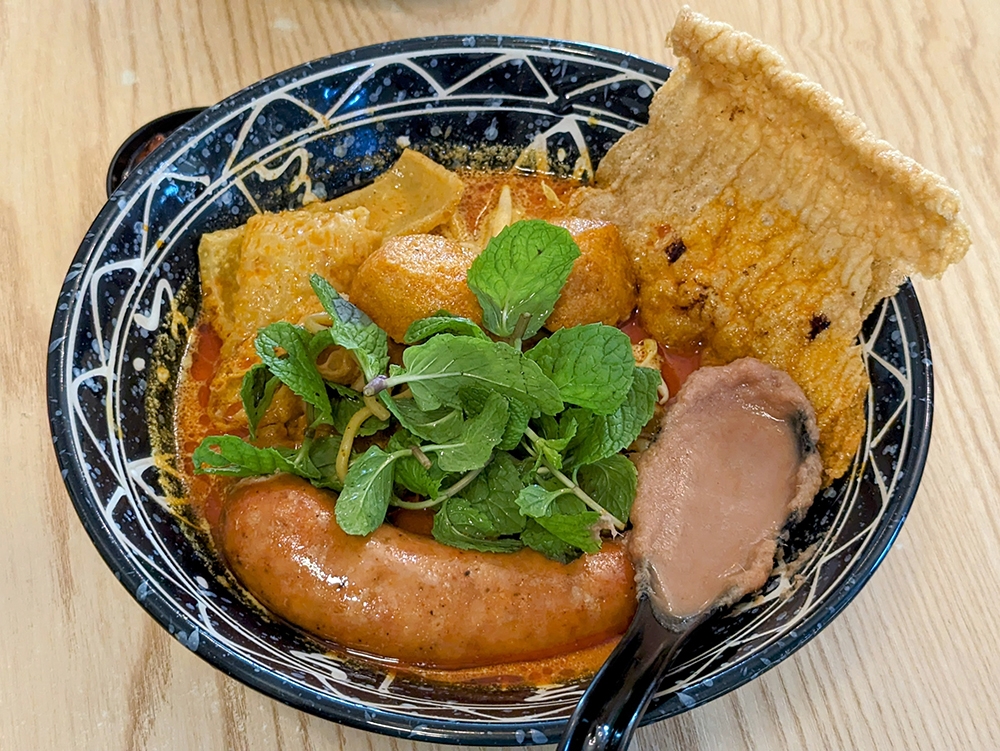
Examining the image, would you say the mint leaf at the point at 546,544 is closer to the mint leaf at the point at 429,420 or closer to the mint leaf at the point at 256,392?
the mint leaf at the point at 429,420

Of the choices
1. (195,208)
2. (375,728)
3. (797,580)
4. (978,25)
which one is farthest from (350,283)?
(978,25)

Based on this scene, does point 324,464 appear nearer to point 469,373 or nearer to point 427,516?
point 427,516

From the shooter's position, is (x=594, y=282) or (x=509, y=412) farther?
(x=594, y=282)

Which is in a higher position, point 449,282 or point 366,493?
point 449,282

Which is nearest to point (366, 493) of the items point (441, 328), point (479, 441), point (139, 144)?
point (479, 441)

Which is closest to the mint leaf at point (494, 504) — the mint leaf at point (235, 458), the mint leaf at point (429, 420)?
the mint leaf at point (429, 420)

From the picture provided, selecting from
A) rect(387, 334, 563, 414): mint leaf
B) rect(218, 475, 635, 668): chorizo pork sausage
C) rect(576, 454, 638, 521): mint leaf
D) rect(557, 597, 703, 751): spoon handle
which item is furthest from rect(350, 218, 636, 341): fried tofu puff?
rect(557, 597, 703, 751): spoon handle

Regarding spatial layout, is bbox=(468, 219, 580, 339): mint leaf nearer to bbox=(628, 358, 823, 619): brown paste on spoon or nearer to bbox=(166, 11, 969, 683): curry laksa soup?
bbox=(166, 11, 969, 683): curry laksa soup
